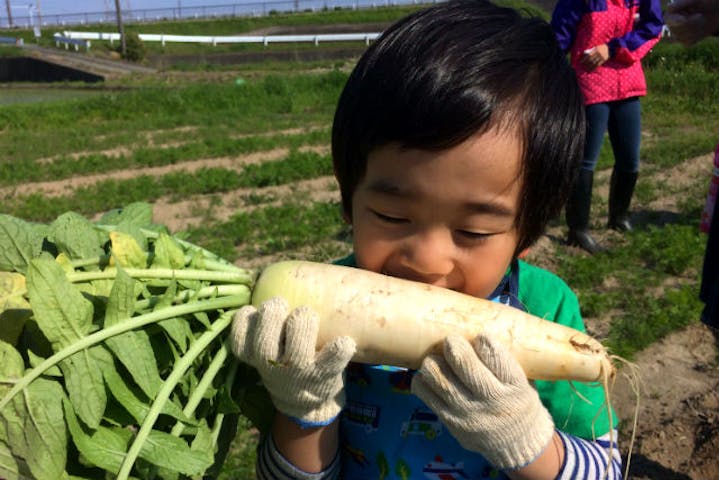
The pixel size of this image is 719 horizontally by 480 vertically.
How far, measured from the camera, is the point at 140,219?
6.02 ft

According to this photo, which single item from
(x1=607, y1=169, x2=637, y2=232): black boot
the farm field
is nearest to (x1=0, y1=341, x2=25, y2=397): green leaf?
the farm field

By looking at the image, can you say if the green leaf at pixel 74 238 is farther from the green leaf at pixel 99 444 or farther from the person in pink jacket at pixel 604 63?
the person in pink jacket at pixel 604 63

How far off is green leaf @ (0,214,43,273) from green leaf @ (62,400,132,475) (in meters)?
0.40

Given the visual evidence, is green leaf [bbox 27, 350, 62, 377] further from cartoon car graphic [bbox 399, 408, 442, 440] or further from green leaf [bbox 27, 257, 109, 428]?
cartoon car graphic [bbox 399, 408, 442, 440]

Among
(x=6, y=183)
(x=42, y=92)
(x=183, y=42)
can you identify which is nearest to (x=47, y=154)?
(x=6, y=183)

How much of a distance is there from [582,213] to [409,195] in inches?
175

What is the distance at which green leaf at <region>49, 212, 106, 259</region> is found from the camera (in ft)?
5.11

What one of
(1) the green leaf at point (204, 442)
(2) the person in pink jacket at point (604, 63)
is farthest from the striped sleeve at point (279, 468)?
(2) the person in pink jacket at point (604, 63)

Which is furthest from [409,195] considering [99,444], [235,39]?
[235,39]

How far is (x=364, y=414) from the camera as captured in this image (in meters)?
1.64

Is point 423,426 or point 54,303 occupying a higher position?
point 54,303

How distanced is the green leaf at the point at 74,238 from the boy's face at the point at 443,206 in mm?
657

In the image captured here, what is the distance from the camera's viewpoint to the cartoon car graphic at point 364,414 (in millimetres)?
1631

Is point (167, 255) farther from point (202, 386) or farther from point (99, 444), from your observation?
point (99, 444)
